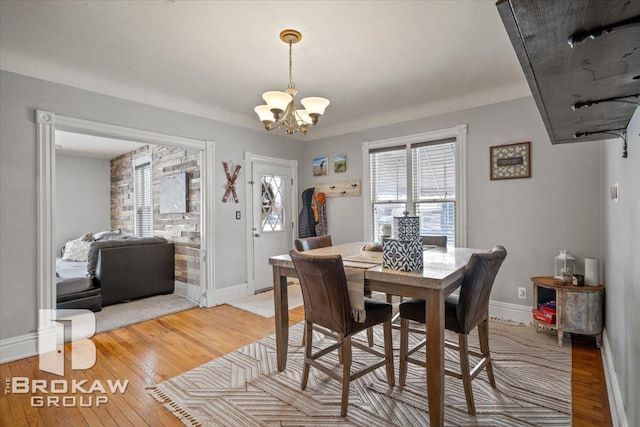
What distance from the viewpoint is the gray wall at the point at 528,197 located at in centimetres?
302

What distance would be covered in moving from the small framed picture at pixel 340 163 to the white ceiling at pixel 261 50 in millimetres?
1039

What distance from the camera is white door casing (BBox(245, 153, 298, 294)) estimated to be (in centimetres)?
458

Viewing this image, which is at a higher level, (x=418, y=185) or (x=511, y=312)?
(x=418, y=185)

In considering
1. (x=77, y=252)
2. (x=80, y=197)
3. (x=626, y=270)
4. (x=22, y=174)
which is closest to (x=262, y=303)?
Answer: (x=22, y=174)

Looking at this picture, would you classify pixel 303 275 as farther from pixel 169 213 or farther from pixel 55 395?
pixel 169 213

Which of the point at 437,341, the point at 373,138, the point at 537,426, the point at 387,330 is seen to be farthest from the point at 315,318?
the point at 373,138

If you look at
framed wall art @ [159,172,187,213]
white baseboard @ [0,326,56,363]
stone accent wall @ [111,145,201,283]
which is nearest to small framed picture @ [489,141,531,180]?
stone accent wall @ [111,145,201,283]

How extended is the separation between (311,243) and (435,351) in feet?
4.93

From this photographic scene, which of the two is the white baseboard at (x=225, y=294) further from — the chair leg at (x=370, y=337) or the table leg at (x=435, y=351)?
the table leg at (x=435, y=351)

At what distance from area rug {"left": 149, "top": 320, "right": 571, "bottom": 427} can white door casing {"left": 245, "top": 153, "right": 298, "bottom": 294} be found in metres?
2.09

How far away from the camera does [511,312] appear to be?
134 inches

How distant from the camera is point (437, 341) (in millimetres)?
1659

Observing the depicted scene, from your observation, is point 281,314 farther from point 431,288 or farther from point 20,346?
point 20,346

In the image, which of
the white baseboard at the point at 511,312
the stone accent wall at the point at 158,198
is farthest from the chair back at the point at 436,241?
the stone accent wall at the point at 158,198
